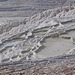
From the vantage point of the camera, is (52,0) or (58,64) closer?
(58,64)

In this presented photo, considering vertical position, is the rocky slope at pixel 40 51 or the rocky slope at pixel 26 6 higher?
the rocky slope at pixel 40 51

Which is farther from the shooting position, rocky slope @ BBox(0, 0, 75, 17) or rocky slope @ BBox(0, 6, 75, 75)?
rocky slope @ BBox(0, 0, 75, 17)

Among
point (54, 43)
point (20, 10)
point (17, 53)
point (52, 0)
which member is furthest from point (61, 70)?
point (52, 0)

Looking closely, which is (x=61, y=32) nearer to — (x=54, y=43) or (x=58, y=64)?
(x=54, y=43)

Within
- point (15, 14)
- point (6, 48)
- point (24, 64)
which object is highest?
point (24, 64)

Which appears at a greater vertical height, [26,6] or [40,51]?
[40,51]

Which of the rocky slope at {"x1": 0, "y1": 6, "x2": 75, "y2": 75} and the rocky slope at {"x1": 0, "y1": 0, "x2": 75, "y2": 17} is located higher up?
the rocky slope at {"x1": 0, "y1": 6, "x2": 75, "y2": 75}

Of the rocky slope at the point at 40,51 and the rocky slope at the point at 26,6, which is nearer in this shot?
the rocky slope at the point at 40,51

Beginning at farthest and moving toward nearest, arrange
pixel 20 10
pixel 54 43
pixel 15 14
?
pixel 20 10, pixel 15 14, pixel 54 43

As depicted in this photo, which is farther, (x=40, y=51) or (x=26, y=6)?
(x=26, y=6)

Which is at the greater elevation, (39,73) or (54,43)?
(39,73)

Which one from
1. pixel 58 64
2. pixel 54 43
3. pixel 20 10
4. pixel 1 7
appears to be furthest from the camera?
pixel 1 7
